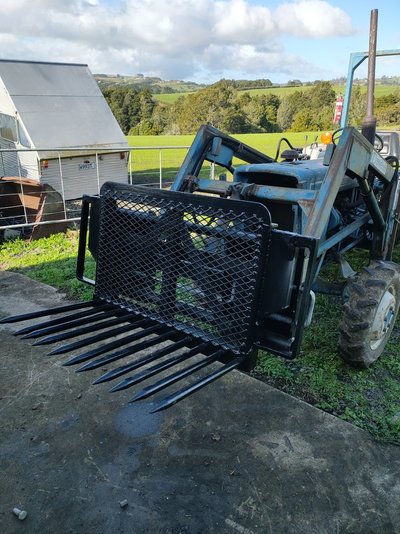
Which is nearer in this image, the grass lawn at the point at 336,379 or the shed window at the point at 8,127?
the grass lawn at the point at 336,379

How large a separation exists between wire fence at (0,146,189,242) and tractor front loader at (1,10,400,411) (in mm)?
4216

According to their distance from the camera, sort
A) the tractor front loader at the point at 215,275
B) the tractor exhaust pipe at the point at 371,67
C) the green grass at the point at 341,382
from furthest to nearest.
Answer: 1. the tractor exhaust pipe at the point at 371,67
2. the green grass at the point at 341,382
3. the tractor front loader at the point at 215,275

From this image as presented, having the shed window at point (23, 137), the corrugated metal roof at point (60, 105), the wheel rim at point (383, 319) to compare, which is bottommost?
the wheel rim at point (383, 319)

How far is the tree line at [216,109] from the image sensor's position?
45.3 metres

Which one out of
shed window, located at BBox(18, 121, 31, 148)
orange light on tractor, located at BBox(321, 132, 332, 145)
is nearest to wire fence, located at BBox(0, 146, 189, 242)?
shed window, located at BBox(18, 121, 31, 148)

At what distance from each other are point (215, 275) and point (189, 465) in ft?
3.75

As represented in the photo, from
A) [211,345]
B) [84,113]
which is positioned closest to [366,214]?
[211,345]

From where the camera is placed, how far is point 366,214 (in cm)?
421

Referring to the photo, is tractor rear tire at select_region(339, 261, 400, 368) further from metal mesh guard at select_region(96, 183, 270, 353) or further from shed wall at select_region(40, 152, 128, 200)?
shed wall at select_region(40, 152, 128, 200)

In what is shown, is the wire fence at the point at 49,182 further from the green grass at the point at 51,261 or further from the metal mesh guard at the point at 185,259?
the metal mesh guard at the point at 185,259

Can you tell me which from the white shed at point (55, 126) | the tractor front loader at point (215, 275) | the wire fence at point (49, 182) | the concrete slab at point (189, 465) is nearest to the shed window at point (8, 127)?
the white shed at point (55, 126)

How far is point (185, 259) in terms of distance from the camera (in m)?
2.70

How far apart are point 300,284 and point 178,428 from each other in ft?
4.36

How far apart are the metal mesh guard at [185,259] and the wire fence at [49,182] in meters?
4.66
